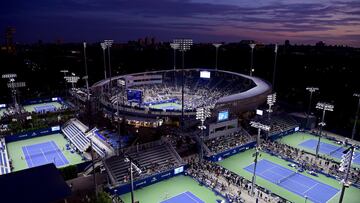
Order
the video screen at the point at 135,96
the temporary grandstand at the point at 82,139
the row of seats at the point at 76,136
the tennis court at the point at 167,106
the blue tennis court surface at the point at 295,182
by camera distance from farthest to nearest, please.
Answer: the tennis court at the point at 167,106
the video screen at the point at 135,96
the row of seats at the point at 76,136
the temporary grandstand at the point at 82,139
the blue tennis court surface at the point at 295,182

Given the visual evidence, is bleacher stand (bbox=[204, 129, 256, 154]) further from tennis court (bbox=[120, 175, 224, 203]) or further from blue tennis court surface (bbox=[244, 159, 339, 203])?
tennis court (bbox=[120, 175, 224, 203])

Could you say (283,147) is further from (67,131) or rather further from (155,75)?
(155,75)

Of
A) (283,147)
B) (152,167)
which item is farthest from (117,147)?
(283,147)

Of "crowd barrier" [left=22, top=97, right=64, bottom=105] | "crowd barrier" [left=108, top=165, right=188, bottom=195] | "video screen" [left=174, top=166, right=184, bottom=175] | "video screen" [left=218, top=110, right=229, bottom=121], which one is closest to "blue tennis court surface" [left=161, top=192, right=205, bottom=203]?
"crowd barrier" [left=108, top=165, right=188, bottom=195]

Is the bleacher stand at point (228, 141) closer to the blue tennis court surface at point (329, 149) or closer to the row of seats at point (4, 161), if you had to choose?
the blue tennis court surface at point (329, 149)

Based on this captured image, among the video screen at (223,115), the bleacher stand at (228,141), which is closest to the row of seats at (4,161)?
the bleacher stand at (228,141)

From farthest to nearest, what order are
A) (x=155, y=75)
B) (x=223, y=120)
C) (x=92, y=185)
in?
(x=155, y=75) < (x=223, y=120) < (x=92, y=185)
